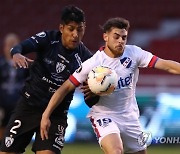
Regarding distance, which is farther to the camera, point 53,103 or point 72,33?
point 72,33

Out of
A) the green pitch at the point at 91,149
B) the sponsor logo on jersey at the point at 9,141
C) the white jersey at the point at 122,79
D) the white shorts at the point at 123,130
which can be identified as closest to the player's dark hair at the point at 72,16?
the white jersey at the point at 122,79

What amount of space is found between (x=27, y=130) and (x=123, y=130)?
3.38ft

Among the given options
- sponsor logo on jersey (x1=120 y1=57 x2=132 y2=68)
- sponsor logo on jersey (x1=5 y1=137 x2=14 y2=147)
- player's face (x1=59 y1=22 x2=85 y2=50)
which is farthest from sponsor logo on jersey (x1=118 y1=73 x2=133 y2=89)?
sponsor logo on jersey (x1=5 y1=137 x2=14 y2=147)

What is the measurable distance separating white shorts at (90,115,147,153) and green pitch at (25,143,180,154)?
3.74 metres

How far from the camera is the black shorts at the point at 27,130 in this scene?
7189 mm

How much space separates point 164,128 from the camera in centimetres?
1177

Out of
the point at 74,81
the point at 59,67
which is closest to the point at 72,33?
the point at 59,67

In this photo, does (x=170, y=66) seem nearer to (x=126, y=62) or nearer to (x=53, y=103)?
(x=126, y=62)

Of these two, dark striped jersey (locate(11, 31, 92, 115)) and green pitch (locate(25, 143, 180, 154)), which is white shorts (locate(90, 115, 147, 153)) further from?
green pitch (locate(25, 143, 180, 154))

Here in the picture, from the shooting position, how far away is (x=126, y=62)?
715 cm

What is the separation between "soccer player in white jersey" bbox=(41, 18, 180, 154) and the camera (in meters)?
6.98

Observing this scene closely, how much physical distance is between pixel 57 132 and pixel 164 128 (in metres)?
4.85

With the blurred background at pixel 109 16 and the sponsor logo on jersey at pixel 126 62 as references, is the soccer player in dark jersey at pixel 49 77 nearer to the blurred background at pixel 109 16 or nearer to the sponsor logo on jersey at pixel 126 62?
the sponsor logo on jersey at pixel 126 62

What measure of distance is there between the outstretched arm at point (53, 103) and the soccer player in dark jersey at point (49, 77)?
0.76 ft
